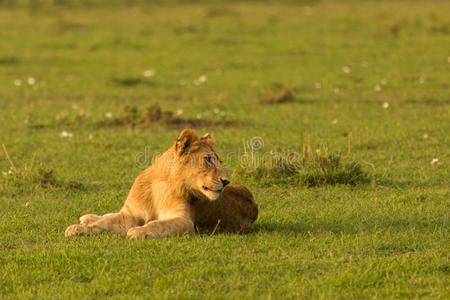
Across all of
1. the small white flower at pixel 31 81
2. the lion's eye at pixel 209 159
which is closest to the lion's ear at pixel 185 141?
the lion's eye at pixel 209 159

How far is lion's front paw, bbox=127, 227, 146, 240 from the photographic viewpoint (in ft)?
26.3

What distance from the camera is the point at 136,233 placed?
8039 millimetres

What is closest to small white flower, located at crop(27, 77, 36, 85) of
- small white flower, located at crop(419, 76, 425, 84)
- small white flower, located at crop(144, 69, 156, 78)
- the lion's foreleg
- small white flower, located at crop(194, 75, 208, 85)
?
small white flower, located at crop(144, 69, 156, 78)

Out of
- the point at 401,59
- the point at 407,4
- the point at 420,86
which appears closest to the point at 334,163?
the point at 420,86

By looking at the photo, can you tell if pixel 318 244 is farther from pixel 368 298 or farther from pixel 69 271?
pixel 69 271

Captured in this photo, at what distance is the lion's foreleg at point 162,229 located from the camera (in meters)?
8.04

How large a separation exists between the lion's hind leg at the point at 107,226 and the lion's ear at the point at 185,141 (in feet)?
2.29

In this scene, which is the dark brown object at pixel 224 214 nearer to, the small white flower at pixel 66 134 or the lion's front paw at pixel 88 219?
the lion's front paw at pixel 88 219

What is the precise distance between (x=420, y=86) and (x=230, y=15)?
1810cm

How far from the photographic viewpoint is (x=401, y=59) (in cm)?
2244

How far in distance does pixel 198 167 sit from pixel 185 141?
24cm

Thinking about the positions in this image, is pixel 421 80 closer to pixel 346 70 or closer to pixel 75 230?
pixel 346 70

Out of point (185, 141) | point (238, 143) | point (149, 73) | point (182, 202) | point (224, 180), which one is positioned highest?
point (185, 141)

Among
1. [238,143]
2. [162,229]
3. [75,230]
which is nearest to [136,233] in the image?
[162,229]
